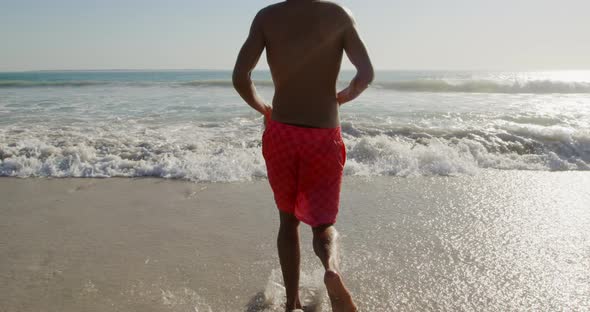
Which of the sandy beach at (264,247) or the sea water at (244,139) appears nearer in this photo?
the sandy beach at (264,247)

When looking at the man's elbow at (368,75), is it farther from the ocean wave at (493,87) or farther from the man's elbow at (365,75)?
the ocean wave at (493,87)

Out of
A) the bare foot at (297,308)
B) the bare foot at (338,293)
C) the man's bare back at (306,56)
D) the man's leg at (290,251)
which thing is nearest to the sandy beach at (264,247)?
the bare foot at (297,308)

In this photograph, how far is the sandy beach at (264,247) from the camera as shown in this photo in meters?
2.43

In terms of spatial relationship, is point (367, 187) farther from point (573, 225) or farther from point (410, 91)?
point (410, 91)

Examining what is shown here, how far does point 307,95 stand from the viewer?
2010 mm

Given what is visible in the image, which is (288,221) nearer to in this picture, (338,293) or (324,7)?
(338,293)

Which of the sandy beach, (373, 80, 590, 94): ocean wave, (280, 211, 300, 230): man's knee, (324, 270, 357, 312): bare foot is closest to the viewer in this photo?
(324, 270, 357, 312): bare foot

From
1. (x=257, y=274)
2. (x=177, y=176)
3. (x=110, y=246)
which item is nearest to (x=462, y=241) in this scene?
(x=257, y=274)

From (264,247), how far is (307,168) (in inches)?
49.0

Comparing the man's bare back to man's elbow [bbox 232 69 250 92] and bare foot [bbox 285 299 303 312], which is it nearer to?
man's elbow [bbox 232 69 250 92]

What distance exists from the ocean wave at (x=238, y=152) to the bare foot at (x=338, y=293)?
125 inches

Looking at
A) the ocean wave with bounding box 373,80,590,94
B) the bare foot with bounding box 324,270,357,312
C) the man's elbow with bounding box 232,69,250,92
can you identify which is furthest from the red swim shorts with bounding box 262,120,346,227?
the ocean wave with bounding box 373,80,590,94

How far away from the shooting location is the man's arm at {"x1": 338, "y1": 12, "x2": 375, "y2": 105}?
1.94 m

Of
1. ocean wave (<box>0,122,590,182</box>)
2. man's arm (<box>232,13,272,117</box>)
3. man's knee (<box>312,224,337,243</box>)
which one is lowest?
ocean wave (<box>0,122,590,182</box>)
